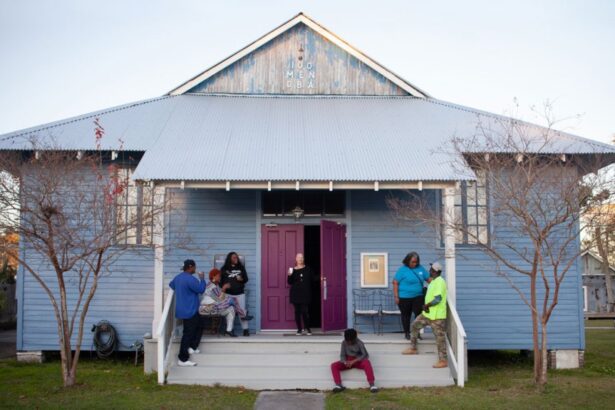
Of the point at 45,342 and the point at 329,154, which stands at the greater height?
the point at 329,154

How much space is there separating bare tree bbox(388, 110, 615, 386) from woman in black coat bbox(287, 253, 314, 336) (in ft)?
7.27

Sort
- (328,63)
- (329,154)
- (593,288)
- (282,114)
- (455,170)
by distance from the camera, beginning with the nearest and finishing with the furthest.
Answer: (455,170) < (329,154) < (282,114) < (328,63) < (593,288)

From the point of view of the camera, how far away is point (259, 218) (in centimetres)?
1588

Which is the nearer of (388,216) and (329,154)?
(329,154)

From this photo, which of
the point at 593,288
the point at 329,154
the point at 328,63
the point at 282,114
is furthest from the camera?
the point at 593,288

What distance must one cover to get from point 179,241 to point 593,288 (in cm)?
3589

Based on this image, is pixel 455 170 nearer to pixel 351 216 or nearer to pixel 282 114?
pixel 351 216

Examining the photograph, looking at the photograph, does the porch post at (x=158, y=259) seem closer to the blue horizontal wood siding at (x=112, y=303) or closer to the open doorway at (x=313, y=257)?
the blue horizontal wood siding at (x=112, y=303)

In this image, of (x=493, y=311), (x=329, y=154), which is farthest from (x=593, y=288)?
(x=329, y=154)

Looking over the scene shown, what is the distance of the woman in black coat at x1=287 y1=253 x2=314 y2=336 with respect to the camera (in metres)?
14.6

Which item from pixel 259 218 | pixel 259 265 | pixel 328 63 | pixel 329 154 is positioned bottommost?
pixel 259 265

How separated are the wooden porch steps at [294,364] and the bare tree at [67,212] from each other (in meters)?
2.16

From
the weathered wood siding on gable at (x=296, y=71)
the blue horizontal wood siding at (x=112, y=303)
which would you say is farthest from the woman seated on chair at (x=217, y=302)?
the weathered wood siding on gable at (x=296, y=71)

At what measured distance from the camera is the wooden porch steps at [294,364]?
12539mm
